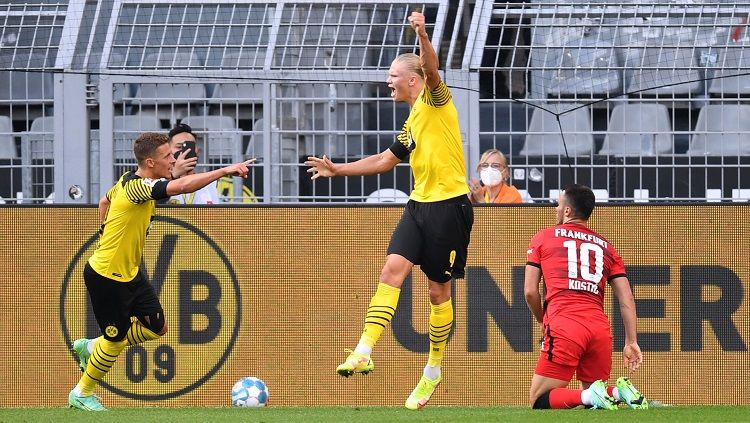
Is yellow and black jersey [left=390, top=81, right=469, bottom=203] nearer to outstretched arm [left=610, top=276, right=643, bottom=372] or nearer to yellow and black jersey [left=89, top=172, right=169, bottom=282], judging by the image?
outstretched arm [left=610, top=276, right=643, bottom=372]

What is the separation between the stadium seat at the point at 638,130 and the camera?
1153 centimetres

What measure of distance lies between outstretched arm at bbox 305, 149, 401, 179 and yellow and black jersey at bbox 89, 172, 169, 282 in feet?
4.62

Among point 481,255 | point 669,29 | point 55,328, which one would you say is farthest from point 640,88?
point 55,328

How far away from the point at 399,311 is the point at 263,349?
1013mm

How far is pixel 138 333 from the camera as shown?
9.93m

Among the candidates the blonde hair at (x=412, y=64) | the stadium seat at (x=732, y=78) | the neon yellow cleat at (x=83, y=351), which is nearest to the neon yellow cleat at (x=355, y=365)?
the blonde hair at (x=412, y=64)

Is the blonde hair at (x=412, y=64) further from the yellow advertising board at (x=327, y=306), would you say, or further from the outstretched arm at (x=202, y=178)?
the yellow advertising board at (x=327, y=306)

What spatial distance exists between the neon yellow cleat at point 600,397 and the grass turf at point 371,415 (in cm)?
7

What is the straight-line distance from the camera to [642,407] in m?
8.58

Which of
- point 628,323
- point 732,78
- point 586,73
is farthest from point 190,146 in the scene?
point 732,78

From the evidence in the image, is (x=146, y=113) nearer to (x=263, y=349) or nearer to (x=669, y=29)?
(x=263, y=349)

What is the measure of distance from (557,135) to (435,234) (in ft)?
10.6

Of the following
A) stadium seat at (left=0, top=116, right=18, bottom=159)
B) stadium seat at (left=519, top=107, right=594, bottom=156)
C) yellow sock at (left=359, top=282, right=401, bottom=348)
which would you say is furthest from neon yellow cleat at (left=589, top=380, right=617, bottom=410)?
stadium seat at (left=0, top=116, right=18, bottom=159)

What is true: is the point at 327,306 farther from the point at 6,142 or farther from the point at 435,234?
the point at 6,142
